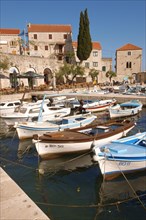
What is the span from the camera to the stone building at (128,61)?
70250 mm

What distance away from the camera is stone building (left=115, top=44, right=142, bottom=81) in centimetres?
7025

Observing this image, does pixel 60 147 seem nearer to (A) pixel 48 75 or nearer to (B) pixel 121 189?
(B) pixel 121 189

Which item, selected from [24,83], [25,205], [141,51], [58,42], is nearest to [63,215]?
[25,205]

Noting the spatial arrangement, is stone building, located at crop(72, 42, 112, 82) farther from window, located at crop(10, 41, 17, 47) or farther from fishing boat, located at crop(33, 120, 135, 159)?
fishing boat, located at crop(33, 120, 135, 159)

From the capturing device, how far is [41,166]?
472 inches

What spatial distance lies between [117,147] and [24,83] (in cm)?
3822

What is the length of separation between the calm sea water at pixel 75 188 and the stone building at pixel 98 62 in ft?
171

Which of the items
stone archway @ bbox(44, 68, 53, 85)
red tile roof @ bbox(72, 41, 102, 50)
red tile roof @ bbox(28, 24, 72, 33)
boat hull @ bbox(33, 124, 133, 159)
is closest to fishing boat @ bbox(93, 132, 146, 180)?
boat hull @ bbox(33, 124, 133, 159)

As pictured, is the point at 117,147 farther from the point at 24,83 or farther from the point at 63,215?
the point at 24,83

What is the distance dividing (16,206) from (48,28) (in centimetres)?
6220

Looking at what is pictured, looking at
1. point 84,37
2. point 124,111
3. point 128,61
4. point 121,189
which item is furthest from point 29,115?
point 128,61

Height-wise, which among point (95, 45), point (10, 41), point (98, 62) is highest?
point (95, 45)

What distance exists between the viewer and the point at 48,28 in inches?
2445

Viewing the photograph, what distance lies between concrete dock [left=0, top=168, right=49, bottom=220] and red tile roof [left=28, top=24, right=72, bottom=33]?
60026 mm
